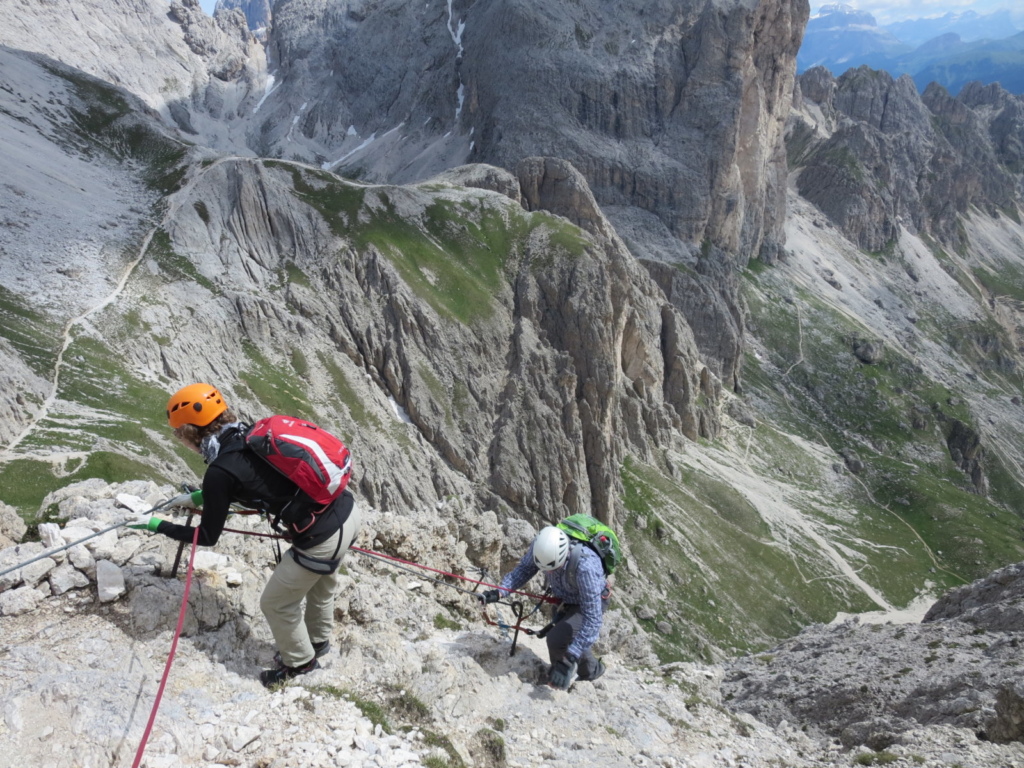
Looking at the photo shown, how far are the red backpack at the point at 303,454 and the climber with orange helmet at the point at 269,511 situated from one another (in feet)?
0.92

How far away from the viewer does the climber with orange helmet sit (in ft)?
27.3

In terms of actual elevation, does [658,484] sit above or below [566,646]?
below

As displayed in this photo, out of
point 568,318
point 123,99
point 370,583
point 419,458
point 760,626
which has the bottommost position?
point 760,626

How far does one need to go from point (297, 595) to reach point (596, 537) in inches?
234

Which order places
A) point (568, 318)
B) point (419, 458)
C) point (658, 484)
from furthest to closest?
1. point (658, 484)
2. point (568, 318)
3. point (419, 458)

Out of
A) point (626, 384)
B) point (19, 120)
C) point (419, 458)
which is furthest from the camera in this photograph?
point (626, 384)

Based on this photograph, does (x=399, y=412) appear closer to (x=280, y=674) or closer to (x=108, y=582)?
(x=108, y=582)

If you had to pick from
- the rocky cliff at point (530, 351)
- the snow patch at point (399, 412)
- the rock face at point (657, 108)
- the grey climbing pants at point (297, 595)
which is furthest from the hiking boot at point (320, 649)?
the rock face at point (657, 108)

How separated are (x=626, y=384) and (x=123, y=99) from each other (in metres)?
95.0

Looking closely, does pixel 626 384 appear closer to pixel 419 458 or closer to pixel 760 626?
pixel 760 626

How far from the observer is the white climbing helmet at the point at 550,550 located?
11.2m

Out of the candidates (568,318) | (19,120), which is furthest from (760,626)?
(19,120)

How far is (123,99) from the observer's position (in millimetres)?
91938

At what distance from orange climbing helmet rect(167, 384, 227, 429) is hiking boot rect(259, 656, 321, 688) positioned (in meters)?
4.25
